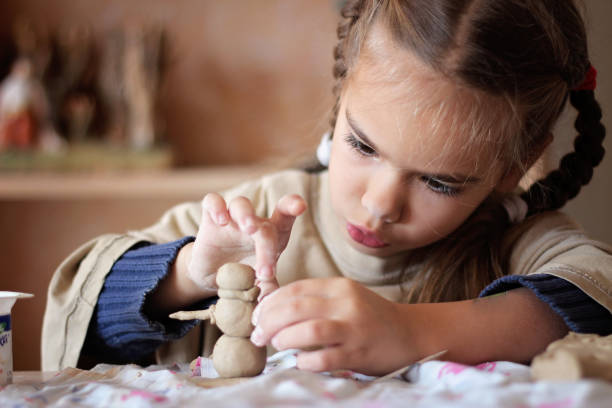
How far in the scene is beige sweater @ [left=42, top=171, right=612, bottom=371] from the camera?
0.77m

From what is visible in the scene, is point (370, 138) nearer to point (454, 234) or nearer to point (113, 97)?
point (454, 234)

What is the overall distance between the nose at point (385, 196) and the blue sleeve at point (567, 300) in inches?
5.4

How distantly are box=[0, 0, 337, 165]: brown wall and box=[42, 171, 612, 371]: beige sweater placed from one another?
39.3 inches

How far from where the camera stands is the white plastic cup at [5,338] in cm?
59

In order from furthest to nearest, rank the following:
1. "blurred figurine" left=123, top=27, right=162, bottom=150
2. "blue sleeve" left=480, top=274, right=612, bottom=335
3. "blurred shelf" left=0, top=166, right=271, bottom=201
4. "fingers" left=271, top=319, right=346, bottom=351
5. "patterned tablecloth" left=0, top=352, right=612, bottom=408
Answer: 1. "blurred figurine" left=123, top=27, right=162, bottom=150
2. "blurred shelf" left=0, top=166, right=271, bottom=201
3. "blue sleeve" left=480, top=274, right=612, bottom=335
4. "fingers" left=271, top=319, right=346, bottom=351
5. "patterned tablecloth" left=0, top=352, right=612, bottom=408

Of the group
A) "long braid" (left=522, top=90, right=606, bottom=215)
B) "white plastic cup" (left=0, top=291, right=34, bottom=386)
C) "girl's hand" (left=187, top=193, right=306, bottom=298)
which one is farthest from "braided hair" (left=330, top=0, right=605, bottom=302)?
"white plastic cup" (left=0, top=291, right=34, bottom=386)

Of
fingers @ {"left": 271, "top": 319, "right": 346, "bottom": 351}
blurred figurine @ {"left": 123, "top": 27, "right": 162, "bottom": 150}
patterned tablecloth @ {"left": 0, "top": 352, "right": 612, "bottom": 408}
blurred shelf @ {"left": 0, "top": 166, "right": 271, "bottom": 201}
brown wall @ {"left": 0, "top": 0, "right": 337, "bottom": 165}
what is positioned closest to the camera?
patterned tablecloth @ {"left": 0, "top": 352, "right": 612, "bottom": 408}

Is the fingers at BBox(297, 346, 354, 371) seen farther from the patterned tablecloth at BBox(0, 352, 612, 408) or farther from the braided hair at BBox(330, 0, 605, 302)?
the braided hair at BBox(330, 0, 605, 302)

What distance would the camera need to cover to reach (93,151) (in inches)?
68.7

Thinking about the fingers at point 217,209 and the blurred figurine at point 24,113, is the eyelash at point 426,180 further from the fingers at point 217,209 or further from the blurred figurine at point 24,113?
the blurred figurine at point 24,113

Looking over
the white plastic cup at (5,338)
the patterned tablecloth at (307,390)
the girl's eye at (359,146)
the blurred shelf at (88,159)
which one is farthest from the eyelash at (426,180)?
the blurred shelf at (88,159)

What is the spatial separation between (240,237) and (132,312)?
7.8 inches

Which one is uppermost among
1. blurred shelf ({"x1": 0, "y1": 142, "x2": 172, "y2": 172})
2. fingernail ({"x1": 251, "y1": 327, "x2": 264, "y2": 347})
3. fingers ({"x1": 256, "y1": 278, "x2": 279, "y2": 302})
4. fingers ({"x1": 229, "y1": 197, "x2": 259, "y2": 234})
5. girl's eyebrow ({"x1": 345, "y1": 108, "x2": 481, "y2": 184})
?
girl's eyebrow ({"x1": 345, "y1": 108, "x2": 481, "y2": 184})

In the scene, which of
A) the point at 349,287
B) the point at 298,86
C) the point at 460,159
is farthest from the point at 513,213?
the point at 298,86
